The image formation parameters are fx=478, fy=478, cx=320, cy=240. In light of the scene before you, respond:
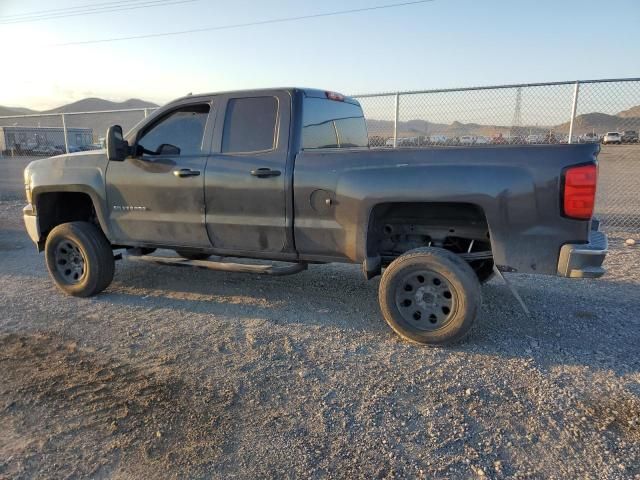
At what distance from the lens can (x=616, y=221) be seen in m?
8.49

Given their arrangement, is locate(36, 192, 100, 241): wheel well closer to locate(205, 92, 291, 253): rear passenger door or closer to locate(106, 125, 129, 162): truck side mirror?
locate(106, 125, 129, 162): truck side mirror

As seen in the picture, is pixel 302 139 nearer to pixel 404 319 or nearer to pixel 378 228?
pixel 378 228

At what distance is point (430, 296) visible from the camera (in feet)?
12.7

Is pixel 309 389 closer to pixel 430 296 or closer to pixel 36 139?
pixel 430 296

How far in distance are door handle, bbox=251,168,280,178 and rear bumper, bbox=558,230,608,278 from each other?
2344 mm

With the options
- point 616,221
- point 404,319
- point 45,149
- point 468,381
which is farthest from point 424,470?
point 45,149

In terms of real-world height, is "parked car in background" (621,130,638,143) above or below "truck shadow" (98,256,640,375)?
above

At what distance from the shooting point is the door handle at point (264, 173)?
4.18 metres

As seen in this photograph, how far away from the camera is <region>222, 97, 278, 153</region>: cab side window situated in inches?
171

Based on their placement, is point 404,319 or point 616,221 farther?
point 616,221

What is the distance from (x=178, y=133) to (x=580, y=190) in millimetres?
3622

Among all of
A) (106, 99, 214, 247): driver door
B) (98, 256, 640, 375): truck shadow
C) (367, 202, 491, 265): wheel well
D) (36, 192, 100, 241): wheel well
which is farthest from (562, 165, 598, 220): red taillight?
(36, 192, 100, 241): wheel well

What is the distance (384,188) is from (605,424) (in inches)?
83.5

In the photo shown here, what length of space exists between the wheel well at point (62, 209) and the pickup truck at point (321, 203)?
18mm
